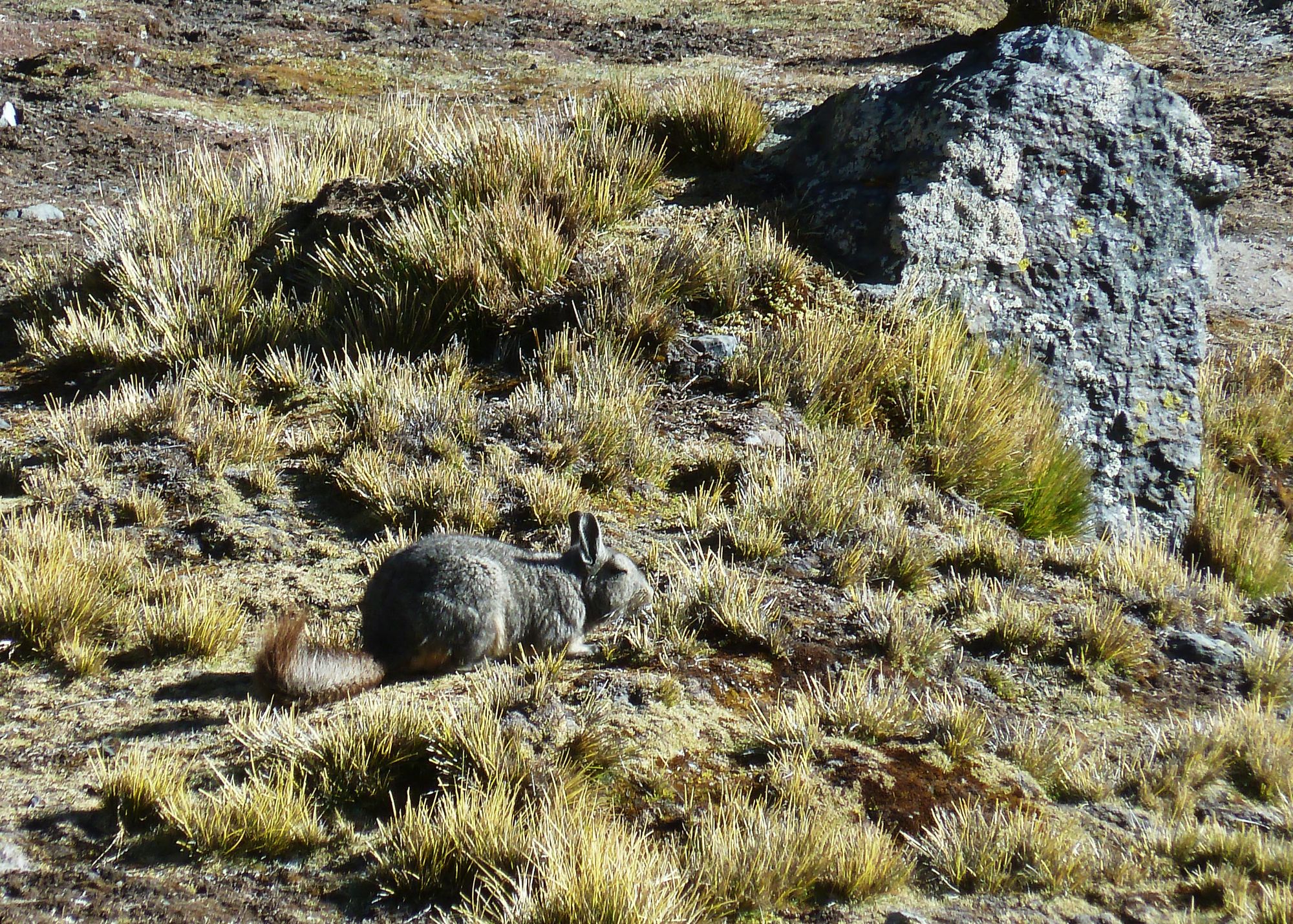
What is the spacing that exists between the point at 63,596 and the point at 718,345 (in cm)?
486

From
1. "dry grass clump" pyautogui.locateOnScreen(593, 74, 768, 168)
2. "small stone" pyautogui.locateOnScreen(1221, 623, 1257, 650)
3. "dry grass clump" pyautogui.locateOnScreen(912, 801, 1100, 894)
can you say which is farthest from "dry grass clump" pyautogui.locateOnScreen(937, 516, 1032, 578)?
"dry grass clump" pyautogui.locateOnScreen(593, 74, 768, 168)

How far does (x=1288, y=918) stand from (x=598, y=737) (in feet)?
8.23

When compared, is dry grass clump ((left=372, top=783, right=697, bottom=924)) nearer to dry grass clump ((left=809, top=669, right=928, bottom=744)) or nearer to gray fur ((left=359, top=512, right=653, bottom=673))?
A: gray fur ((left=359, top=512, right=653, bottom=673))

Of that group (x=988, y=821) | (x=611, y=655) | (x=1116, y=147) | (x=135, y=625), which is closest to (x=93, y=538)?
(x=135, y=625)

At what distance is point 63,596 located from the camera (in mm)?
4895

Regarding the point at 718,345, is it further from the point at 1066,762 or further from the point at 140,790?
the point at 140,790

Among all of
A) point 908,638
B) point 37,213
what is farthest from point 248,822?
point 37,213

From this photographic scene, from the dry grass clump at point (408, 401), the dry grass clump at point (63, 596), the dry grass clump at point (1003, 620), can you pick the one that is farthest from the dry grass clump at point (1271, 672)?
the dry grass clump at point (63, 596)

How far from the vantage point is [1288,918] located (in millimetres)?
3572

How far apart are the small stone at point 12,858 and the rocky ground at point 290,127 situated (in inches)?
0.6

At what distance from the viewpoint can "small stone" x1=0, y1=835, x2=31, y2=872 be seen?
3449mm

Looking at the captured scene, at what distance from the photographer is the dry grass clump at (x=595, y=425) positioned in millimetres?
7020

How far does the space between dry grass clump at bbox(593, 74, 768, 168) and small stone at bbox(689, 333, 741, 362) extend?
2.78m

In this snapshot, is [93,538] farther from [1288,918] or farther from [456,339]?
[1288,918]
